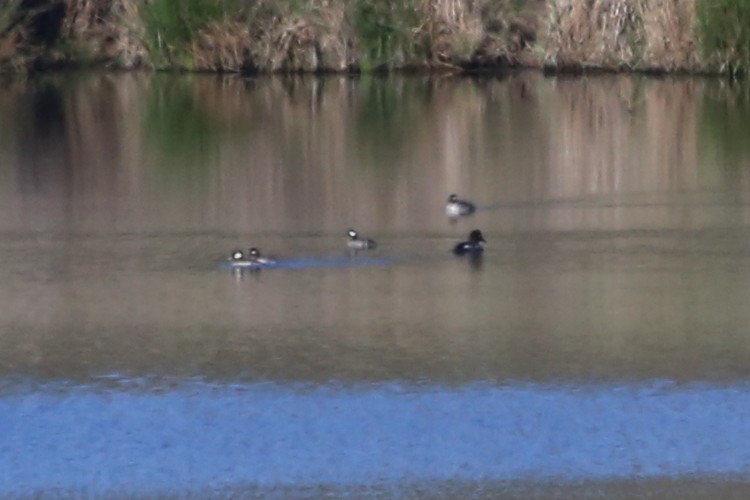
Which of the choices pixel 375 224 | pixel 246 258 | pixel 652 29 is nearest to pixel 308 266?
pixel 246 258

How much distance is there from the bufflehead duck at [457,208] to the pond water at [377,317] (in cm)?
10

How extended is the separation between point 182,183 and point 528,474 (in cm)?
897

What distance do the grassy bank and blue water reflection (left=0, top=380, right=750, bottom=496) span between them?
19.9 metres

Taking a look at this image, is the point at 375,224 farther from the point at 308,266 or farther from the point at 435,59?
the point at 435,59

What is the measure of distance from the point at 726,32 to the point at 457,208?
13719 millimetres

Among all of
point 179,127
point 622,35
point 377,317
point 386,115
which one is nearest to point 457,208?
point 377,317

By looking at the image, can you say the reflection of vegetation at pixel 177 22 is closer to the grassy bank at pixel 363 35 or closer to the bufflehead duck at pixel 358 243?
the grassy bank at pixel 363 35

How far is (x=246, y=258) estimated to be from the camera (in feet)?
39.5

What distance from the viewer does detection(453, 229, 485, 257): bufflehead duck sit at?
40.9 feet

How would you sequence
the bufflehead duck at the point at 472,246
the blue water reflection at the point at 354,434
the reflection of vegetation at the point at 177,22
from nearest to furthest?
the blue water reflection at the point at 354,434, the bufflehead duck at the point at 472,246, the reflection of vegetation at the point at 177,22

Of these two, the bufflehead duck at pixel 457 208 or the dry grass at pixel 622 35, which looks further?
the dry grass at pixel 622 35

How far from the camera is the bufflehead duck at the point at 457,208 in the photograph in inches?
557

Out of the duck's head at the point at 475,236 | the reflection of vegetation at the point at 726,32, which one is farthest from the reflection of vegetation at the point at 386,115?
the duck's head at the point at 475,236

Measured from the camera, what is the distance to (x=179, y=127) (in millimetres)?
21375
